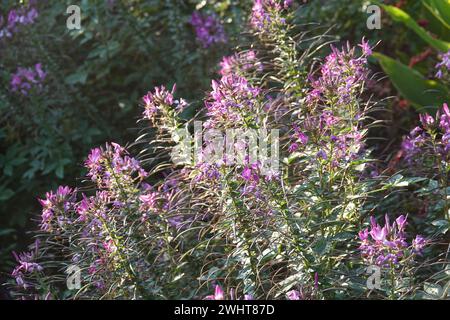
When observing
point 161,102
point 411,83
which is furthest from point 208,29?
point 161,102

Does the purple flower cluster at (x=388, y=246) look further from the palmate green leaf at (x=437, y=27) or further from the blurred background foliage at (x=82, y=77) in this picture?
the palmate green leaf at (x=437, y=27)

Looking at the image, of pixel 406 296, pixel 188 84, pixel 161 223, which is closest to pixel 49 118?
pixel 188 84

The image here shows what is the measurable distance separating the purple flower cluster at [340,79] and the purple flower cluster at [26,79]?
190cm

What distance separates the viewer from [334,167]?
2.66m

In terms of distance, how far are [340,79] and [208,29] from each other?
1.84 meters

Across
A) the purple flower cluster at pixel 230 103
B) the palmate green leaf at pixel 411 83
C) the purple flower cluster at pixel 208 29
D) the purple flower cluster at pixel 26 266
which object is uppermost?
the purple flower cluster at pixel 208 29

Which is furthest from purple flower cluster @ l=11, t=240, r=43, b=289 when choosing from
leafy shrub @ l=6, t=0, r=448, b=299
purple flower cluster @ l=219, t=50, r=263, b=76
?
purple flower cluster @ l=219, t=50, r=263, b=76

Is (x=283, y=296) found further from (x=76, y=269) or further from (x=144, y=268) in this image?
(x=76, y=269)

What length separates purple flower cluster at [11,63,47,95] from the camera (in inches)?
165

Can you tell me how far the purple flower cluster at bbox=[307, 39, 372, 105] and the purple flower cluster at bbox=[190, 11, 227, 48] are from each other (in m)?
1.60

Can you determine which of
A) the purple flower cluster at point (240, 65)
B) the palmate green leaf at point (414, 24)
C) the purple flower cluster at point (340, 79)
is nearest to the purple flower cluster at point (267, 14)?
the purple flower cluster at point (240, 65)

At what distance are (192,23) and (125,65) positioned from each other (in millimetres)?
526

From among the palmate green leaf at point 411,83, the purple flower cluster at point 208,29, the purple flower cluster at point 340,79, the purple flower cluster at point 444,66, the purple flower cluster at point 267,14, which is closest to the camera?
the purple flower cluster at point 340,79

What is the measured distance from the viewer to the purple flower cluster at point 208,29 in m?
4.46
